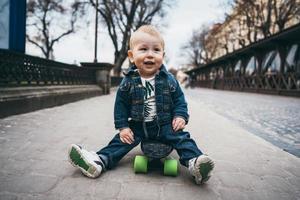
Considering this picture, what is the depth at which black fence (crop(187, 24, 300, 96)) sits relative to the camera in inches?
607

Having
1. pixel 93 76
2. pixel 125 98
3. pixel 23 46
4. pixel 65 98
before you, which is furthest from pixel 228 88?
pixel 125 98

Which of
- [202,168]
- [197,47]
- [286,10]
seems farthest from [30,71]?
[197,47]

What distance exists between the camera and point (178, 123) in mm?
2188

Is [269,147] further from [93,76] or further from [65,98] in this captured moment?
[93,76]

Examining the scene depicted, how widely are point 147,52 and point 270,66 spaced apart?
1828 centimetres

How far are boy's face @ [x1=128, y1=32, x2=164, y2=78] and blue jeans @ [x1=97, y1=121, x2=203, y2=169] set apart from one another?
1.61ft

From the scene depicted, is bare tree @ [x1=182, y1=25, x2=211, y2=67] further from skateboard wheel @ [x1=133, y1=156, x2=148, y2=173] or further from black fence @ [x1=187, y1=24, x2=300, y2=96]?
skateboard wheel @ [x1=133, y1=156, x2=148, y2=173]

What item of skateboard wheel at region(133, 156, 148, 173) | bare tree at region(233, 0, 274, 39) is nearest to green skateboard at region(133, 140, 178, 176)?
skateboard wheel at region(133, 156, 148, 173)

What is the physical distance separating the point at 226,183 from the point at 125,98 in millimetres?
1074

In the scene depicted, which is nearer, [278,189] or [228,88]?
[278,189]

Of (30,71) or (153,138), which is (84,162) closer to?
(153,138)

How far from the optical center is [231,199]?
1.74m

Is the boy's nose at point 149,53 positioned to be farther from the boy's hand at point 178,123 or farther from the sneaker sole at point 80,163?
the sneaker sole at point 80,163

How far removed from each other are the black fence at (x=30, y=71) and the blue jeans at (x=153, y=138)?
3184mm
